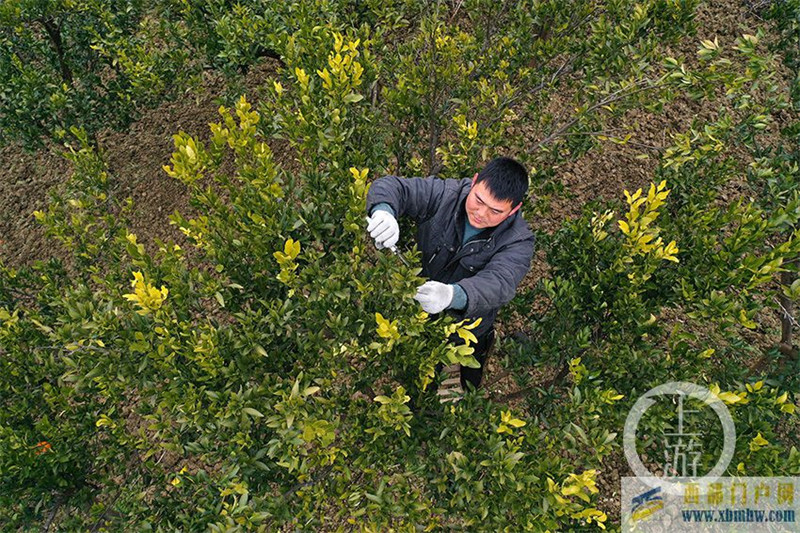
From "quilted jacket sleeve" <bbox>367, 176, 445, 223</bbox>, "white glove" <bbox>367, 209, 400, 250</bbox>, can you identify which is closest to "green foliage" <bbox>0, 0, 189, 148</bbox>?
"quilted jacket sleeve" <bbox>367, 176, 445, 223</bbox>

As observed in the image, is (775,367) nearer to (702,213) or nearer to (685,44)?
(702,213)

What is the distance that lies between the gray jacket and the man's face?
14cm

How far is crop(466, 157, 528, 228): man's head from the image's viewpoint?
2.87m

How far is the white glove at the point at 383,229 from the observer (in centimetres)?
281

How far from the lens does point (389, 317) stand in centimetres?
251

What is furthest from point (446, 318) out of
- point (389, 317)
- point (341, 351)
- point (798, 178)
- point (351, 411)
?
point (798, 178)

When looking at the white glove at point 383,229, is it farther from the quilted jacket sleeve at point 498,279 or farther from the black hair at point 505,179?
the black hair at point 505,179

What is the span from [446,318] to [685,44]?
7.13 m

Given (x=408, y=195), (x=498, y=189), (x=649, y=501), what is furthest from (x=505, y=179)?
(x=649, y=501)

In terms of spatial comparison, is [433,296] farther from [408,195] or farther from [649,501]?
[649,501]

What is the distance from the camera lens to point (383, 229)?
2.83 meters

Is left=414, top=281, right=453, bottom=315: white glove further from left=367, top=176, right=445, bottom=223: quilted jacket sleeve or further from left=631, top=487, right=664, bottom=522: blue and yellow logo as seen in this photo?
left=631, top=487, right=664, bottom=522: blue and yellow logo

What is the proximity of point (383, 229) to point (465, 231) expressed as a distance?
2.45 ft

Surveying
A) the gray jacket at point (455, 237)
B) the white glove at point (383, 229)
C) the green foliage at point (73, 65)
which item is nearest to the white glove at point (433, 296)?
the gray jacket at point (455, 237)
